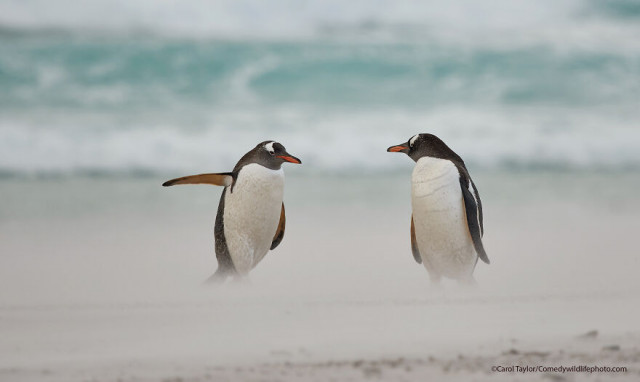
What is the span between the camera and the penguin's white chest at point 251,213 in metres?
3.51

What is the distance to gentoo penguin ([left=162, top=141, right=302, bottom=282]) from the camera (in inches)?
138

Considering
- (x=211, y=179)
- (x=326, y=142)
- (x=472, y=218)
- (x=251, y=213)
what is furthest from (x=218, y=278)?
(x=326, y=142)

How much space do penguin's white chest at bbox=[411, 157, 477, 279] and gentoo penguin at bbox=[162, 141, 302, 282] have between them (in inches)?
21.5

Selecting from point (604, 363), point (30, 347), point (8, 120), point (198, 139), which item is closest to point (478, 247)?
point (604, 363)

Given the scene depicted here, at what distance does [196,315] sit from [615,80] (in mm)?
10040

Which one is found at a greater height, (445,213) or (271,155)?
(271,155)

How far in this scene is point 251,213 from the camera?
3.53 metres

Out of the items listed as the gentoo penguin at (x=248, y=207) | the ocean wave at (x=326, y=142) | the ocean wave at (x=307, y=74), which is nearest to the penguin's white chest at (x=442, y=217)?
the gentoo penguin at (x=248, y=207)

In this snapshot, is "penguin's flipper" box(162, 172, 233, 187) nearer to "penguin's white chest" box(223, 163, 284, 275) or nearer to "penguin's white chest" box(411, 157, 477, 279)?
"penguin's white chest" box(223, 163, 284, 275)

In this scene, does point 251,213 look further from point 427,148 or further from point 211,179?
point 427,148

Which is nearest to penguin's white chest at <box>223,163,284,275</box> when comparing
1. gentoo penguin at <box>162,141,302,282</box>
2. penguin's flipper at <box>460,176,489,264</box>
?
gentoo penguin at <box>162,141,302,282</box>

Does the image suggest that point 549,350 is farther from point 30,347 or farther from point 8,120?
point 8,120

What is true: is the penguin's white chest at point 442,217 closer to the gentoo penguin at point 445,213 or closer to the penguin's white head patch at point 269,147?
the gentoo penguin at point 445,213

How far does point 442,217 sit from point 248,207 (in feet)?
2.71
